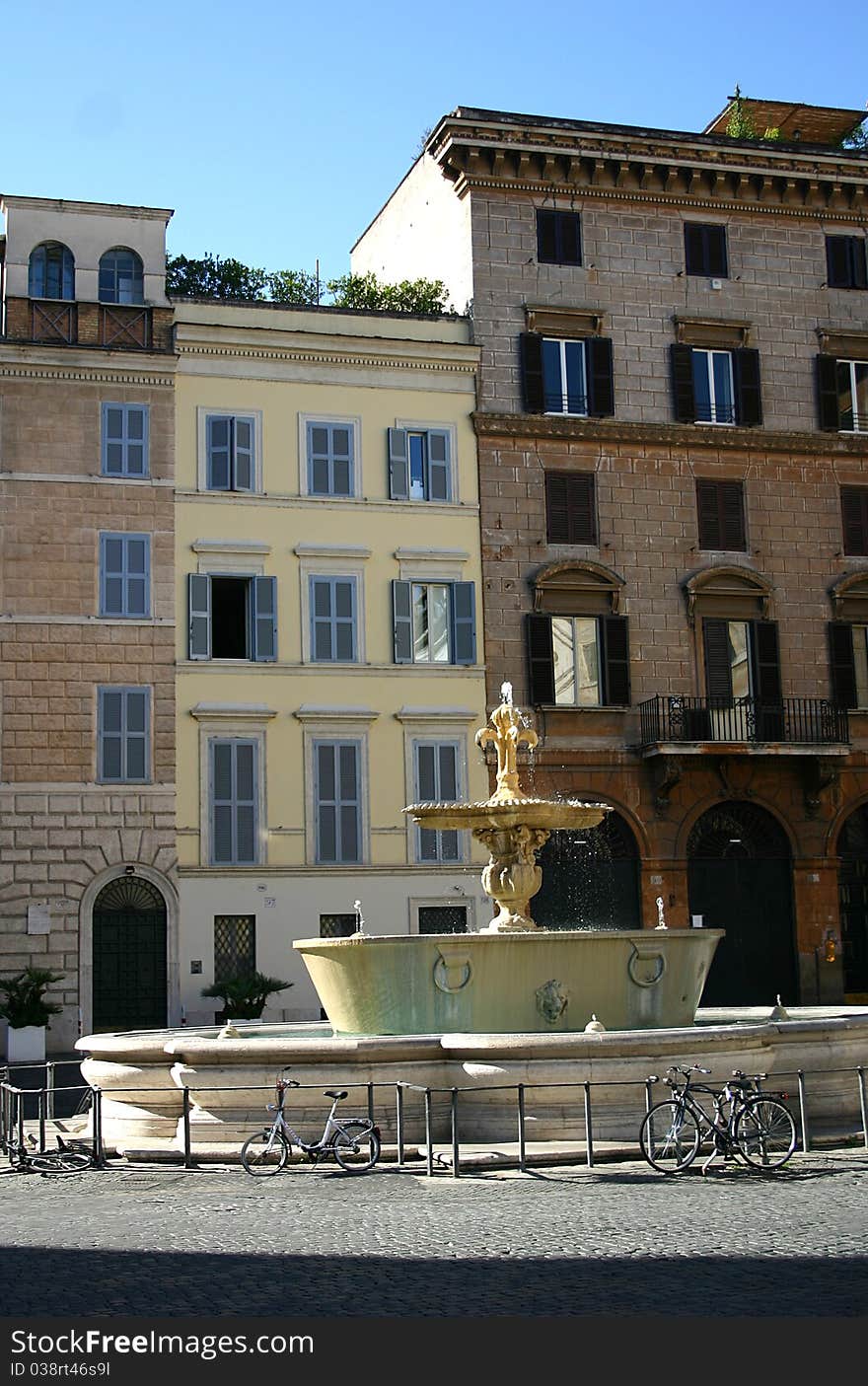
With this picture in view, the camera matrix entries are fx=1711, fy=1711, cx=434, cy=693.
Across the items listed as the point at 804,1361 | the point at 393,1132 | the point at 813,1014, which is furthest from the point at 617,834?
the point at 804,1361

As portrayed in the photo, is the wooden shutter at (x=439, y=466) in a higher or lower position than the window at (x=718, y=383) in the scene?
lower

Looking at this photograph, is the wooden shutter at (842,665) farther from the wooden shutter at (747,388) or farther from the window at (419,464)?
the window at (419,464)

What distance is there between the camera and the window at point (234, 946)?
107 feet

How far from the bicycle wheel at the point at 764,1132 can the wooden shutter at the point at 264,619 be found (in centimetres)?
1995

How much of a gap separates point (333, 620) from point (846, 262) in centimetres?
1513

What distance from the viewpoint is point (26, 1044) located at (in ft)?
98.6

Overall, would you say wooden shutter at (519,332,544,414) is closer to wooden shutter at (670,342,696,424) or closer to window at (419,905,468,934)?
wooden shutter at (670,342,696,424)

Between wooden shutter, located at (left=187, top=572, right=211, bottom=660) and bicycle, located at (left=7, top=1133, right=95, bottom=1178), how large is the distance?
59.5ft

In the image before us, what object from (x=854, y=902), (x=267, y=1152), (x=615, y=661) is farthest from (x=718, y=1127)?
(x=854, y=902)

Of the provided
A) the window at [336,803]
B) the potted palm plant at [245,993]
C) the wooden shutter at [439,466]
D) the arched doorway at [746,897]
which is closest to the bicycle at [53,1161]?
the potted palm plant at [245,993]

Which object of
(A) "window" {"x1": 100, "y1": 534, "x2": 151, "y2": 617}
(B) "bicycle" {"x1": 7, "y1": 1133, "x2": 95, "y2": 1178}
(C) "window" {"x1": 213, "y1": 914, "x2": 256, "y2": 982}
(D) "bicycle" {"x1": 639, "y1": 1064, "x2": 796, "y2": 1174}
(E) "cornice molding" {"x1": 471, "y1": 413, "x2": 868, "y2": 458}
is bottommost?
(B) "bicycle" {"x1": 7, "y1": 1133, "x2": 95, "y2": 1178}

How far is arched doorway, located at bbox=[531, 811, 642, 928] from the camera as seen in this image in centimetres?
3444

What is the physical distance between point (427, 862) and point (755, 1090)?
19.2m

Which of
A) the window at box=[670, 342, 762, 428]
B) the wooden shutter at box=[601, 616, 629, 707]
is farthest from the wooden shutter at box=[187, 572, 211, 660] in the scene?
the window at box=[670, 342, 762, 428]
